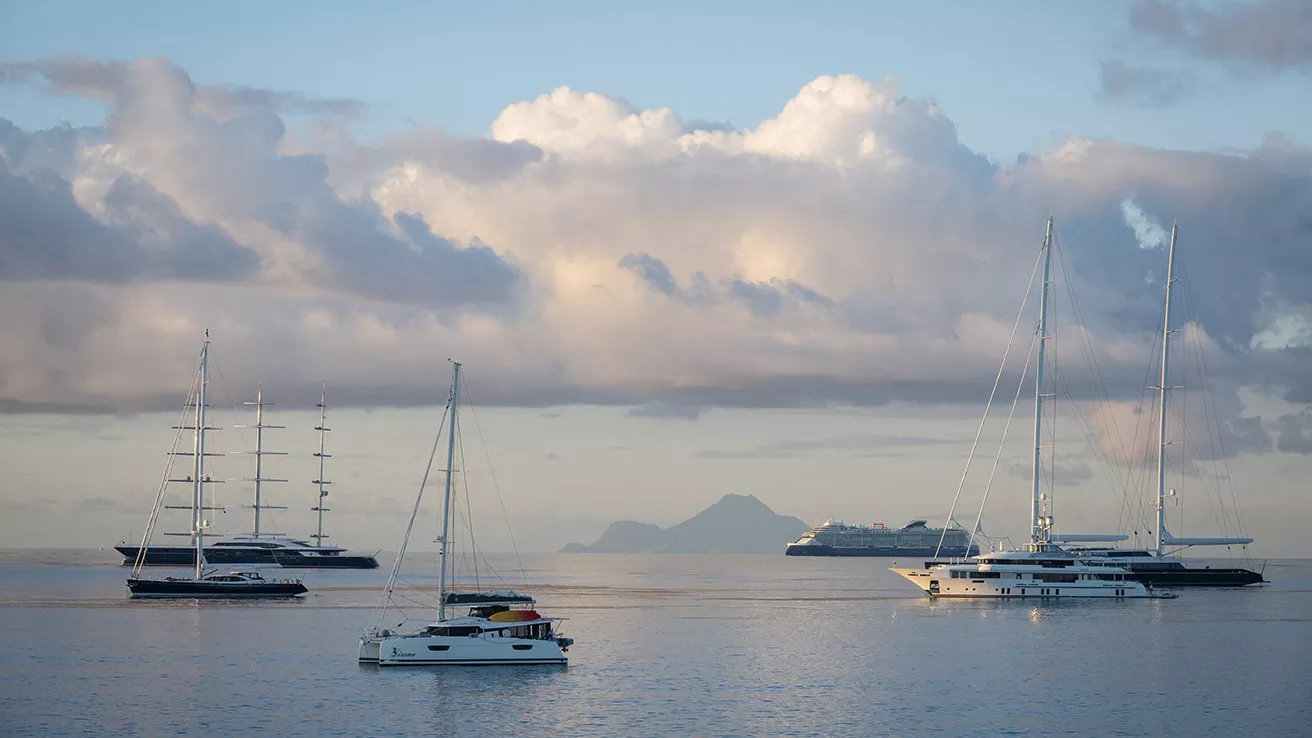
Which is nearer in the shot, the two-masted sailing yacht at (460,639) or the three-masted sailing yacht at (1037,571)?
the two-masted sailing yacht at (460,639)

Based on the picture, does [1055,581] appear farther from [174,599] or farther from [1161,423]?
[174,599]

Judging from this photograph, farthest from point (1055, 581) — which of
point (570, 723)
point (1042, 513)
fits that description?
point (570, 723)

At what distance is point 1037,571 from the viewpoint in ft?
524

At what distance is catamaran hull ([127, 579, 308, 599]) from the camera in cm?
16175

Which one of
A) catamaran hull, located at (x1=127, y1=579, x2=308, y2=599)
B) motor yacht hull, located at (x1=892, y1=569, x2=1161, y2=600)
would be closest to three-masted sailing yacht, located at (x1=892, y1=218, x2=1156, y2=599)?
motor yacht hull, located at (x1=892, y1=569, x2=1161, y2=600)

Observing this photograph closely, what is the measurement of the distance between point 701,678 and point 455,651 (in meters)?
15.3

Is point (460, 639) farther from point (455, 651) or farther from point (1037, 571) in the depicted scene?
point (1037, 571)

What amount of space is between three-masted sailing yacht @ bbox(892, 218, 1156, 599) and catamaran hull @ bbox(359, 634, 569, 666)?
75180 mm

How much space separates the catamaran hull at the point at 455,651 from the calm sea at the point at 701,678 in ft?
2.94

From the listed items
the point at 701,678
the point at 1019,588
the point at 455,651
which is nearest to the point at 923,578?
the point at 1019,588

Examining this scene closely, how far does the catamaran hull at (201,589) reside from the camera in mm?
161750

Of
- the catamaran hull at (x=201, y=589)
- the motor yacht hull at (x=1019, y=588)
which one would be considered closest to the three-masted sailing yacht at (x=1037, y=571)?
the motor yacht hull at (x=1019, y=588)

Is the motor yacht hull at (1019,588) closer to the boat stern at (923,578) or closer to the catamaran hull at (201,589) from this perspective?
the boat stern at (923,578)

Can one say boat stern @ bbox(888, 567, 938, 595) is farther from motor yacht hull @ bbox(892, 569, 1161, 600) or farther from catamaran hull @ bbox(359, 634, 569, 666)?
catamaran hull @ bbox(359, 634, 569, 666)
